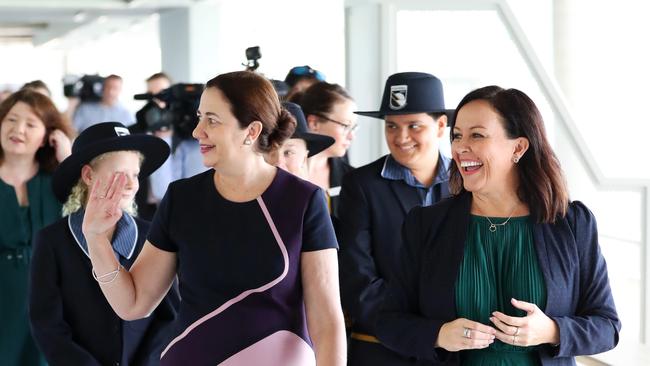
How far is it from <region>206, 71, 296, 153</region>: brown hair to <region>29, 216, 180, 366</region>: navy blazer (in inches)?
31.6

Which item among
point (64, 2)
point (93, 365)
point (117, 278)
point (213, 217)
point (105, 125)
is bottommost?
point (93, 365)

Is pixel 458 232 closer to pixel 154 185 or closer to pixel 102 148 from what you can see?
pixel 102 148

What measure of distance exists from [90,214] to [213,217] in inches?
11.8

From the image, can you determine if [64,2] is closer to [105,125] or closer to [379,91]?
[379,91]

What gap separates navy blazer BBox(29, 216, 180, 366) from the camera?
2.95m

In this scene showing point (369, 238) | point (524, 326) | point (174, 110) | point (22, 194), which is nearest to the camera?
point (524, 326)

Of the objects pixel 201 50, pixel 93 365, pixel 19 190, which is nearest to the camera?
pixel 93 365

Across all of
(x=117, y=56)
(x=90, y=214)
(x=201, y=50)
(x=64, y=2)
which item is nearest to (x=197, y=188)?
(x=90, y=214)

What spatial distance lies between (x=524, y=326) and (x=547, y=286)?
0.43 feet

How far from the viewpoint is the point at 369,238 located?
10.6 feet

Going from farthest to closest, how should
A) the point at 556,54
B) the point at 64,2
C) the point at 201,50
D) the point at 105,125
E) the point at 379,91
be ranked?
1. the point at 201,50
2. the point at 64,2
3. the point at 556,54
4. the point at 379,91
5. the point at 105,125

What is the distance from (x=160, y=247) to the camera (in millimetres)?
2449

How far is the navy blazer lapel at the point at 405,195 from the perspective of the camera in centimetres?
325

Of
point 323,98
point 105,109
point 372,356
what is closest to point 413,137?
point 372,356
